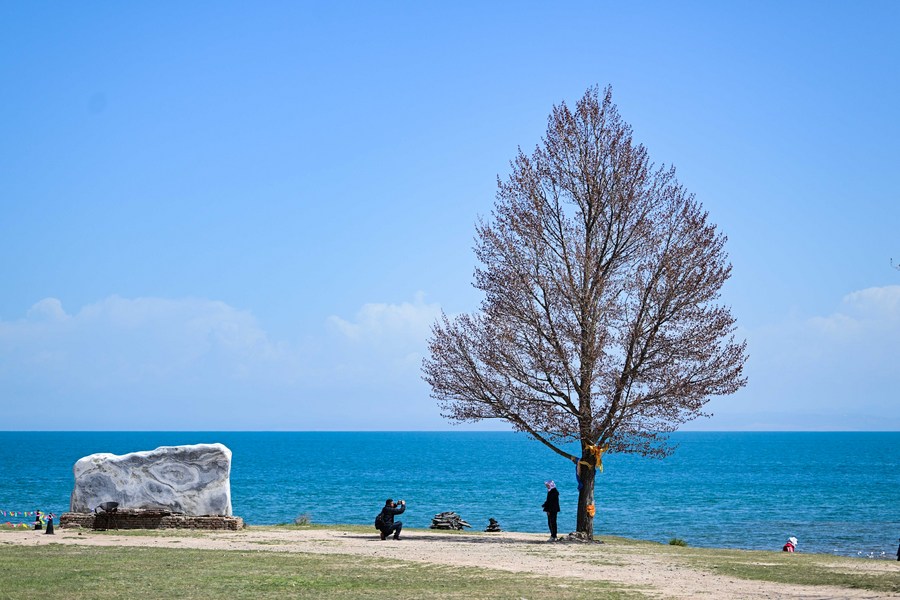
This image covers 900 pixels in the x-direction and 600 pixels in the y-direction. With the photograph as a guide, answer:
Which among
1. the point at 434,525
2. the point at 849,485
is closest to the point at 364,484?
the point at 849,485

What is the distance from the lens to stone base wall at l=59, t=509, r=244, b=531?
29438 mm

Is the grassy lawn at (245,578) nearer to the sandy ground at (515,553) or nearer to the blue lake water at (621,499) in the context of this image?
the sandy ground at (515,553)

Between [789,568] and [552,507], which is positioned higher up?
[552,507]

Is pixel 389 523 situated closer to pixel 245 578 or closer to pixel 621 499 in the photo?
pixel 245 578

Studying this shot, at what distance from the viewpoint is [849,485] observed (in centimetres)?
9225

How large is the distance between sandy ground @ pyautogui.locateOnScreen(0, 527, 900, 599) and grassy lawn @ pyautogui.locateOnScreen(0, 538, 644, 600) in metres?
1.23

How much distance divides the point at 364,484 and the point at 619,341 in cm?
6631

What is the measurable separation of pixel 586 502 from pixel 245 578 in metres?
13.6

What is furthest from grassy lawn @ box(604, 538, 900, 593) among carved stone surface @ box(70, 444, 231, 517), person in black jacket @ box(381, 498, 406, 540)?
carved stone surface @ box(70, 444, 231, 517)

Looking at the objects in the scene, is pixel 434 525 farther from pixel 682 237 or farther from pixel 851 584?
pixel 851 584

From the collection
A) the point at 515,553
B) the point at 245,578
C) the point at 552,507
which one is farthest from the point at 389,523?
the point at 245,578

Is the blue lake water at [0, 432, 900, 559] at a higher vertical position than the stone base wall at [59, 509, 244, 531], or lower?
lower

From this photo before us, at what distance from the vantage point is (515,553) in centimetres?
2420

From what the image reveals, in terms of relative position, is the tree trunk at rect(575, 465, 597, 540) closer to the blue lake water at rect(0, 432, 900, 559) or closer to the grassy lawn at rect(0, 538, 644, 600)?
the grassy lawn at rect(0, 538, 644, 600)
